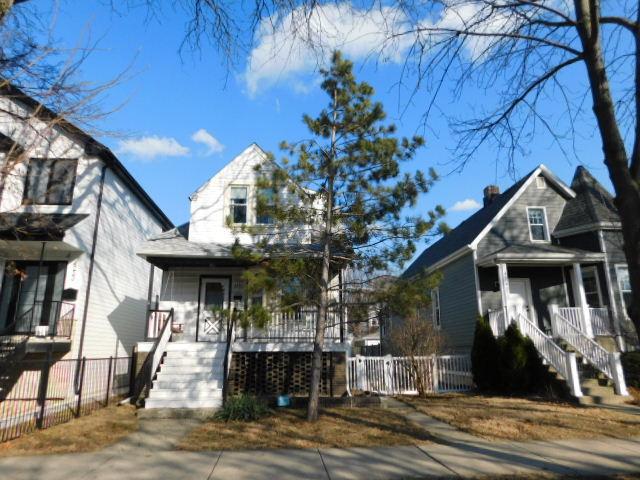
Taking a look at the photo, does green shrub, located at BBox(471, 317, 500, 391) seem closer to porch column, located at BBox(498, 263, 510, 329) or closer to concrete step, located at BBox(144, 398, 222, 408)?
porch column, located at BBox(498, 263, 510, 329)

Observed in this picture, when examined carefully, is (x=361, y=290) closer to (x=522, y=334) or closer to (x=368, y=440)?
(x=368, y=440)

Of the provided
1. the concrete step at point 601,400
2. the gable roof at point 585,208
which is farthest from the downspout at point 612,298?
the concrete step at point 601,400

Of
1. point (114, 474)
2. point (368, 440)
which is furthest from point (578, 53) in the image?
point (114, 474)

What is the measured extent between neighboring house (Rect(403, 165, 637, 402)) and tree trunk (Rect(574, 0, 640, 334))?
10524 mm

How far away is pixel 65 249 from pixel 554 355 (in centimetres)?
1528

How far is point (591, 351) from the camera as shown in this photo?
13.0 metres

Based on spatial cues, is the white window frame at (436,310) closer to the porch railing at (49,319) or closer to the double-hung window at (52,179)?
the porch railing at (49,319)

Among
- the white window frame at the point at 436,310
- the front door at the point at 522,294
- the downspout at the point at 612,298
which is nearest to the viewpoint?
the downspout at the point at 612,298

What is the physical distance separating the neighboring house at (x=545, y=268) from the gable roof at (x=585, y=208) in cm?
4

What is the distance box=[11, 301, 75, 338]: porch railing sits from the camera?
12695mm

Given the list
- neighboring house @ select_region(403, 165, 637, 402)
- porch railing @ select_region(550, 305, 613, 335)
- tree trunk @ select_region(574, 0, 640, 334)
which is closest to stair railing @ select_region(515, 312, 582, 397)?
neighboring house @ select_region(403, 165, 637, 402)

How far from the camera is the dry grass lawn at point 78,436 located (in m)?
7.06

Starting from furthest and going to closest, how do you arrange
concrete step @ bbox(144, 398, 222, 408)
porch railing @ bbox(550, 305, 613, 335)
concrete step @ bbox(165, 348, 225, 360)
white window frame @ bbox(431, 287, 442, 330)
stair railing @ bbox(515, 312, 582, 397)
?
white window frame @ bbox(431, 287, 442, 330)
porch railing @ bbox(550, 305, 613, 335)
concrete step @ bbox(165, 348, 225, 360)
stair railing @ bbox(515, 312, 582, 397)
concrete step @ bbox(144, 398, 222, 408)

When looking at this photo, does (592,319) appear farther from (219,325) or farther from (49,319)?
(49,319)
